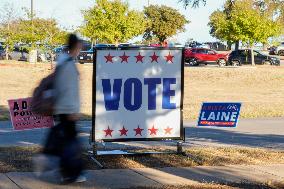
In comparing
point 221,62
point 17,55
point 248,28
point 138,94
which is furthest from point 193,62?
point 138,94

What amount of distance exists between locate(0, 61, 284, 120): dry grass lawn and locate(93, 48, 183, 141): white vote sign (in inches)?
392

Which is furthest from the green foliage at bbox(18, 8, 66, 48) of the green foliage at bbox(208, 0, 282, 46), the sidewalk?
the sidewalk

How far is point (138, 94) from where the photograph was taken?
10.8 metres

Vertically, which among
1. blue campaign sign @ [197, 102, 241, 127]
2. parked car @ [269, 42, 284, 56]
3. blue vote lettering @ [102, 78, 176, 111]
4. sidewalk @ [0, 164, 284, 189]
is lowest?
sidewalk @ [0, 164, 284, 189]

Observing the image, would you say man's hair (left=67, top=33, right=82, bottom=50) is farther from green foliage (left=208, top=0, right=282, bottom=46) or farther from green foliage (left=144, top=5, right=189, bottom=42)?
green foliage (left=144, top=5, right=189, bottom=42)

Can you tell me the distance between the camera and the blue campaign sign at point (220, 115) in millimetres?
11852

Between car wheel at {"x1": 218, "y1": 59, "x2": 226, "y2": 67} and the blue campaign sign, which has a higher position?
car wheel at {"x1": 218, "y1": 59, "x2": 226, "y2": 67}

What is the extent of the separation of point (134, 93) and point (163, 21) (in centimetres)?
7047

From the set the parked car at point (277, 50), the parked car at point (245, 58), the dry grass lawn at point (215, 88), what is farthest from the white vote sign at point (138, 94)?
the parked car at point (277, 50)

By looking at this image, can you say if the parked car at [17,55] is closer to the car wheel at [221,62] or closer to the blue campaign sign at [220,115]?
the car wheel at [221,62]

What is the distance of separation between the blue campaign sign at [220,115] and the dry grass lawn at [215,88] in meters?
8.71

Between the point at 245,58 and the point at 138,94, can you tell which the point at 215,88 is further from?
the point at 138,94

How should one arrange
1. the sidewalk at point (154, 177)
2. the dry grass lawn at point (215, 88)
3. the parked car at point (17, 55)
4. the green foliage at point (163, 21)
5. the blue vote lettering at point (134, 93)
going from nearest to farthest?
the sidewalk at point (154, 177) → the blue vote lettering at point (134, 93) → the dry grass lawn at point (215, 88) → the parked car at point (17, 55) → the green foliage at point (163, 21)

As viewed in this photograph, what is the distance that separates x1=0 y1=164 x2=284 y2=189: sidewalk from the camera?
8.73m
